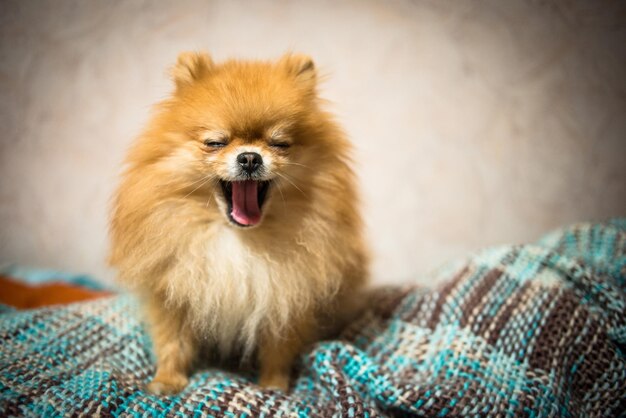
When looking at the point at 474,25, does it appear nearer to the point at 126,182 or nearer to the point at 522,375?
the point at 522,375

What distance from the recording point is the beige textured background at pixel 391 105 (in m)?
1.39

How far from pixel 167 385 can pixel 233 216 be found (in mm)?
457

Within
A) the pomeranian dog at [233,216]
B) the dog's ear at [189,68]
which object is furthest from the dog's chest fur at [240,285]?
the dog's ear at [189,68]

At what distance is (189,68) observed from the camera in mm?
1089

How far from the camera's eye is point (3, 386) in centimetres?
93

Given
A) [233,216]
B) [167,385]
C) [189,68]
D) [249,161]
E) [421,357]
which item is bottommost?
[167,385]

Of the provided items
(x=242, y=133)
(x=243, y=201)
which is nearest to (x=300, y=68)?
(x=242, y=133)

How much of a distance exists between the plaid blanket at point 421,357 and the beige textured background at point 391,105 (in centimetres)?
50

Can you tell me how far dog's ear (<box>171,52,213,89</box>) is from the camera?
1.09 meters

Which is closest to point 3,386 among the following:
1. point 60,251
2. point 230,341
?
point 230,341

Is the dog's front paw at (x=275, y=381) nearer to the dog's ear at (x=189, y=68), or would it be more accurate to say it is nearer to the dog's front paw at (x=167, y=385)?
the dog's front paw at (x=167, y=385)

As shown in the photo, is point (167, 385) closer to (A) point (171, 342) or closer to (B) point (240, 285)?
(A) point (171, 342)

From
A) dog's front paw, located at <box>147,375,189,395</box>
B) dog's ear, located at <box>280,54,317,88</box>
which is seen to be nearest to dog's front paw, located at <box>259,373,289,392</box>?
dog's front paw, located at <box>147,375,189,395</box>

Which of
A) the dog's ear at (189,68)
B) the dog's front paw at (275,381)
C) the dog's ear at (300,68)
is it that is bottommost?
the dog's front paw at (275,381)
